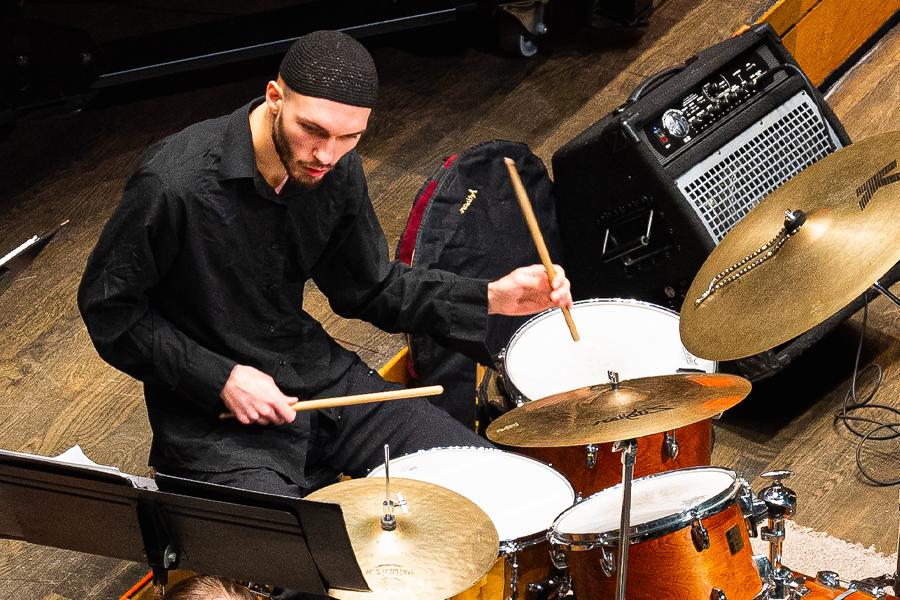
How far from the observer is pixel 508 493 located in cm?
285

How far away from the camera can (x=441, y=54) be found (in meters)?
5.25

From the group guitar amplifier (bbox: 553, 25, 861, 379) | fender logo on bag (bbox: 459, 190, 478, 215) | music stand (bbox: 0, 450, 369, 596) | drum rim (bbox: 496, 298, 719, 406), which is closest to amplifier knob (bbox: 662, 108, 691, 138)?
guitar amplifier (bbox: 553, 25, 861, 379)

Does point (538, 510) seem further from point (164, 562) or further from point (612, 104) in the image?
point (612, 104)

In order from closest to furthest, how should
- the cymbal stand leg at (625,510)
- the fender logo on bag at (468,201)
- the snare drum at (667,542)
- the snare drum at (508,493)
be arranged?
the cymbal stand leg at (625,510), the snare drum at (667,542), the snare drum at (508,493), the fender logo on bag at (468,201)

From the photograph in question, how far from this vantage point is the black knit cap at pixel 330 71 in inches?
102

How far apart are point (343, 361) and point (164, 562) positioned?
808 millimetres

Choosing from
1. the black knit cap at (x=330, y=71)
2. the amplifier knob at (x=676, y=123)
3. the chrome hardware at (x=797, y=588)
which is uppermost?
the black knit cap at (x=330, y=71)

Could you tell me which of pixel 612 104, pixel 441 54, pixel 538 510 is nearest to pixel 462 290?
pixel 538 510

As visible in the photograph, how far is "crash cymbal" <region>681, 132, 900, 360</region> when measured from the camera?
105 inches

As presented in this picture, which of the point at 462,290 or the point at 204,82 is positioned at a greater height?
the point at 462,290

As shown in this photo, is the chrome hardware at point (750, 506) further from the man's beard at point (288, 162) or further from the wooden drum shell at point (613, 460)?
the man's beard at point (288, 162)

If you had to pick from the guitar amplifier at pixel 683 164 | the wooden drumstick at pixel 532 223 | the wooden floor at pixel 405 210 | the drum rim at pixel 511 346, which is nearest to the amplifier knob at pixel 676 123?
the guitar amplifier at pixel 683 164

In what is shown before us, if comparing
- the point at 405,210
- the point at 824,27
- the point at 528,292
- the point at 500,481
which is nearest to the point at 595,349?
the point at 528,292

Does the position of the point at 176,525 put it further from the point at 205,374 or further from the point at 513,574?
the point at 513,574
